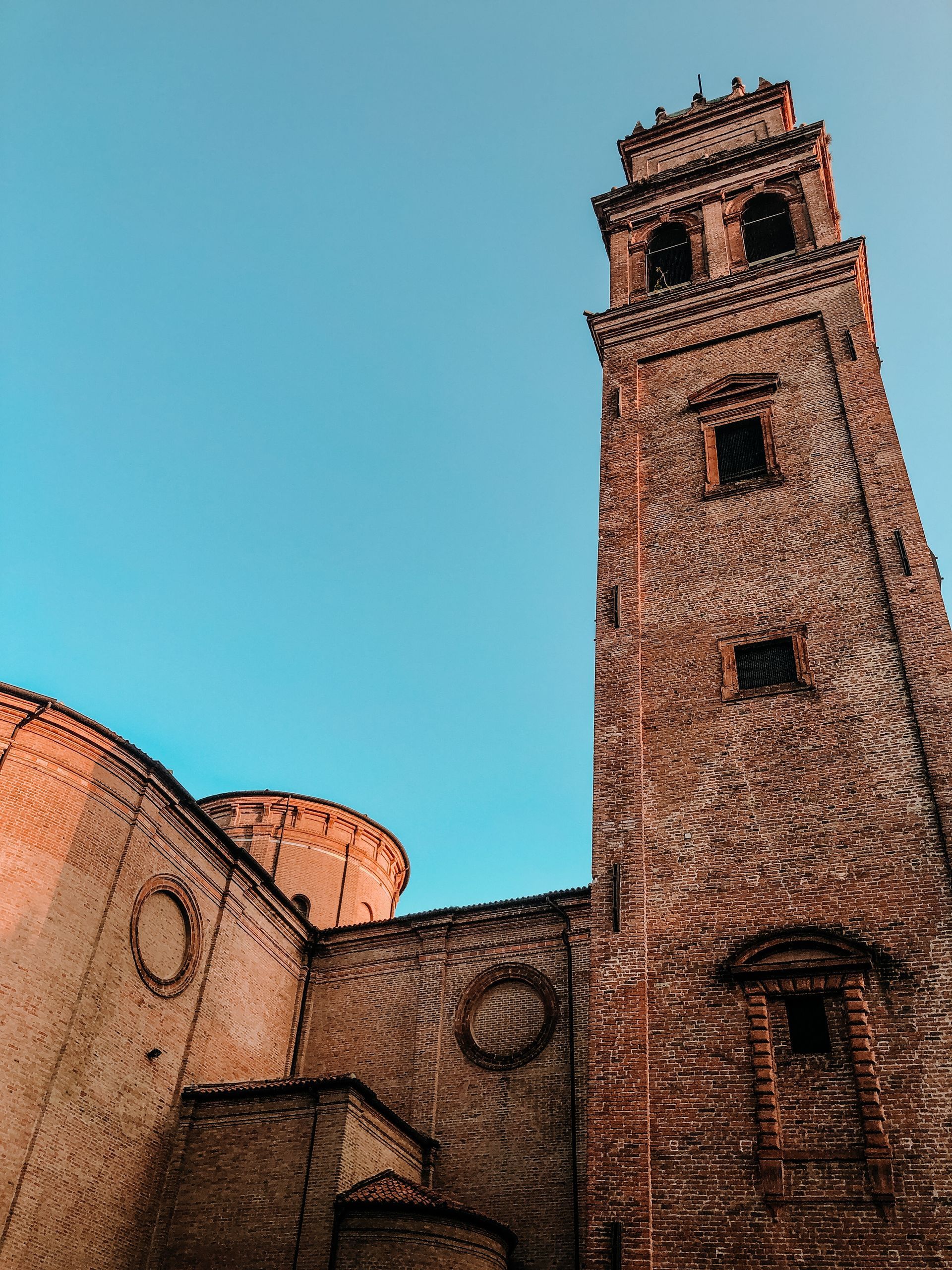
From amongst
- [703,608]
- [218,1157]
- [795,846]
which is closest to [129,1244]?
[218,1157]

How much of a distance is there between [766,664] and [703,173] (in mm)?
13360

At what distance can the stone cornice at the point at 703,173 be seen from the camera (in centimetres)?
2155

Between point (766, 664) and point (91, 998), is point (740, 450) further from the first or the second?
point (91, 998)

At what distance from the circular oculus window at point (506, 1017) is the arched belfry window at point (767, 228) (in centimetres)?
1444

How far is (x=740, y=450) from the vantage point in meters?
17.0

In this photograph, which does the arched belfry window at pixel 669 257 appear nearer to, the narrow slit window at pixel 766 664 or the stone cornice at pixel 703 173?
the stone cornice at pixel 703 173

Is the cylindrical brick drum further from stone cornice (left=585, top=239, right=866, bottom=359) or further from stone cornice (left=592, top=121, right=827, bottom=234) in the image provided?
stone cornice (left=592, top=121, right=827, bottom=234)

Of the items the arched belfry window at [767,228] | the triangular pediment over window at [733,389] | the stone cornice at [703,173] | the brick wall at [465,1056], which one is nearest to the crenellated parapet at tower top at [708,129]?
the stone cornice at [703,173]

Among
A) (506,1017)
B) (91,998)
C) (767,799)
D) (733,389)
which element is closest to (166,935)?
(91,998)

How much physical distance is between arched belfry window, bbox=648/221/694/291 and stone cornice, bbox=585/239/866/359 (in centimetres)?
92

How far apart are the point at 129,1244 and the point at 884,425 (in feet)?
53.9

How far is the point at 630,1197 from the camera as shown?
1045cm

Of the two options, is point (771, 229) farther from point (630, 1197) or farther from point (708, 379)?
point (630, 1197)

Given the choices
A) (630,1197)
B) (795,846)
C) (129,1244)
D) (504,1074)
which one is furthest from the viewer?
(504,1074)
